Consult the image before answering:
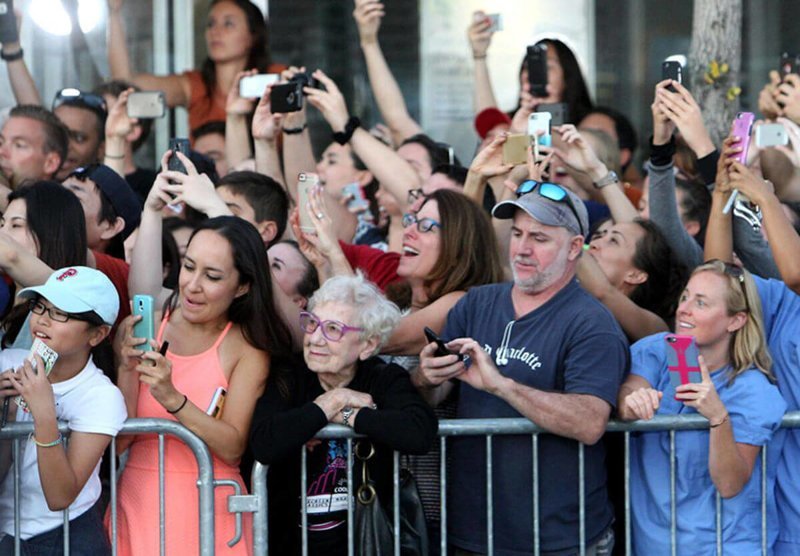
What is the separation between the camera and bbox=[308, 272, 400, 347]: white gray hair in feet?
17.5

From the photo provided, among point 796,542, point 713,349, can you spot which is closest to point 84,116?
point 713,349

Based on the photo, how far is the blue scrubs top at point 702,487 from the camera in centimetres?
530

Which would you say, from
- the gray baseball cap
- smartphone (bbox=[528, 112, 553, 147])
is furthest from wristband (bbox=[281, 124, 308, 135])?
the gray baseball cap

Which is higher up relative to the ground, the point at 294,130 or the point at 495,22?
the point at 495,22

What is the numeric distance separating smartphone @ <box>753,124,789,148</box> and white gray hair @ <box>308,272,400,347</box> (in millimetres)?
1856

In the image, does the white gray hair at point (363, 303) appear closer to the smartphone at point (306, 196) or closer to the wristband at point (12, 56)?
the smartphone at point (306, 196)

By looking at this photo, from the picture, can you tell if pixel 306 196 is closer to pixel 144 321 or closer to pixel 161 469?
pixel 144 321

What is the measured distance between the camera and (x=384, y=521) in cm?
520

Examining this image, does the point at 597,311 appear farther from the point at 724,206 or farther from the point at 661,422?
the point at 724,206

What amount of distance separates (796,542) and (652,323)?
112 centimetres

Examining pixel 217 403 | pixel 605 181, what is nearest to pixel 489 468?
pixel 217 403

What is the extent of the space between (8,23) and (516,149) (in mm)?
3525

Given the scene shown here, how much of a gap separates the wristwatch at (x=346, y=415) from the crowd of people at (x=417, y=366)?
0.02 metres

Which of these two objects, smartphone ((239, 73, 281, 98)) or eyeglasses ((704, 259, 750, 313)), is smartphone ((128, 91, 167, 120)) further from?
eyeglasses ((704, 259, 750, 313))
